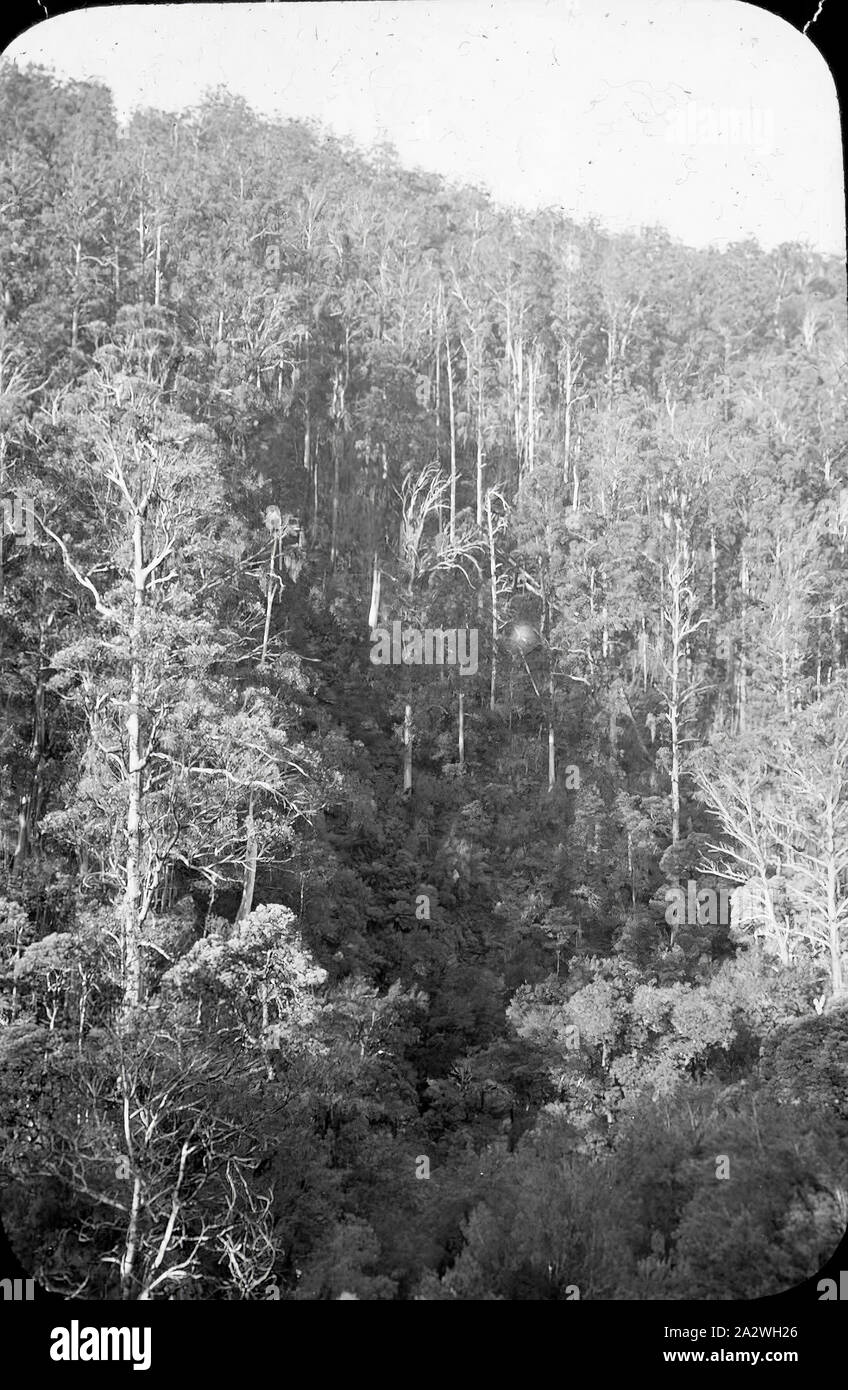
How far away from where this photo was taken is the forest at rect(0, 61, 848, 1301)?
10.8 metres

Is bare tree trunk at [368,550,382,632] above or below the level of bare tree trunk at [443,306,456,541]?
below

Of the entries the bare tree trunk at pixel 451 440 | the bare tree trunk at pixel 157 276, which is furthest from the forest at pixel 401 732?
the bare tree trunk at pixel 157 276

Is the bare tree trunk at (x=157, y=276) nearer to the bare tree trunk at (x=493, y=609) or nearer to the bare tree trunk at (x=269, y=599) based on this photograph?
the bare tree trunk at (x=269, y=599)

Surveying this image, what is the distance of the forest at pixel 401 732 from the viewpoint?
10758mm

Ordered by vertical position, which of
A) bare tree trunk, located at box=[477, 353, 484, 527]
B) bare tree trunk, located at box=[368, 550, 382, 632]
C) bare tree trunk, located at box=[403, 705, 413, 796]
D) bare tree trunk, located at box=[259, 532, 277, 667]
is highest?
bare tree trunk, located at box=[477, 353, 484, 527]

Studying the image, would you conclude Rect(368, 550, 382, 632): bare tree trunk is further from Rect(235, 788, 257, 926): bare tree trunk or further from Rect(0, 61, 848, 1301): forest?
Rect(235, 788, 257, 926): bare tree trunk

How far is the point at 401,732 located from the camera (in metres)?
22.9

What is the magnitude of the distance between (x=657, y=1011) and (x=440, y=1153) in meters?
3.68

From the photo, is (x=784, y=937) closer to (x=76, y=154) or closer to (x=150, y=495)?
(x=150, y=495)

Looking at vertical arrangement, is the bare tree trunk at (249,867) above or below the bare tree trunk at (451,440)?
below

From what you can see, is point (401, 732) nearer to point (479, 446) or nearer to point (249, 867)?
point (249, 867)

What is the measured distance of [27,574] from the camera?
16.1 meters

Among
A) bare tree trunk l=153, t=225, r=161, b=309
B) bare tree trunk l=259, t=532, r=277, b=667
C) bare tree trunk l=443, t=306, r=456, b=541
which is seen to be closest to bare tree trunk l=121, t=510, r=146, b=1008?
bare tree trunk l=259, t=532, r=277, b=667

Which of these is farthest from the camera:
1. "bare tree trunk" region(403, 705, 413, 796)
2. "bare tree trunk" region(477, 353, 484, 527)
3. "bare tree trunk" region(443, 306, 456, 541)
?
"bare tree trunk" region(477, 353, 484, 527)
